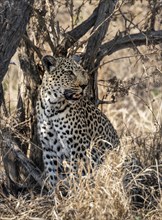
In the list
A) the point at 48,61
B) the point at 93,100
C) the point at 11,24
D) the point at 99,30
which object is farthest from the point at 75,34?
the point at 11,24

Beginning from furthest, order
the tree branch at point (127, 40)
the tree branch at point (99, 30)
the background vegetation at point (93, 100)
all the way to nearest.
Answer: the tree branch at point (127, 40) → the tree branch at point (99, 30) → the background vegetation at point (93, 100)

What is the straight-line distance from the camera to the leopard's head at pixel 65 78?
6.77 metres

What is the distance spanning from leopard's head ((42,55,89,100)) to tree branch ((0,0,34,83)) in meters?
0.99

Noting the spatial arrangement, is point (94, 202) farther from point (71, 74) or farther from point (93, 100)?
point (93, 100)

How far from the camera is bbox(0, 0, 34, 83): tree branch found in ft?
18.5

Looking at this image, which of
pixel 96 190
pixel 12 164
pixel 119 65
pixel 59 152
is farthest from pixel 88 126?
pixel 119 65

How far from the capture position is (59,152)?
689 cm

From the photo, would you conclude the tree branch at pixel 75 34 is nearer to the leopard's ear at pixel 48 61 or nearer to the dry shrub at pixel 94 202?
the leopard's ear at pixel 48 61

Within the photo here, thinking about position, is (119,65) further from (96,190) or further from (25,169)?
(96,190)

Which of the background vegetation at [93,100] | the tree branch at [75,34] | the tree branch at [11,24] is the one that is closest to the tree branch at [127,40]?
the background vegetation at [93,100]

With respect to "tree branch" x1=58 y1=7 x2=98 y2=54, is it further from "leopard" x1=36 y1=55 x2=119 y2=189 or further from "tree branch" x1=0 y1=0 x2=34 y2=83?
"tree branch" x1=0 y1=0 x2=34 y2=83

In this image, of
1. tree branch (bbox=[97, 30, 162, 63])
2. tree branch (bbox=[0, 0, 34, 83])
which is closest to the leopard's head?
tree branch (bbox=[97, 30, 162, 63])

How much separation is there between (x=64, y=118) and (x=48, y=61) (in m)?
0.52

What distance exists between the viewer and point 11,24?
568cm
